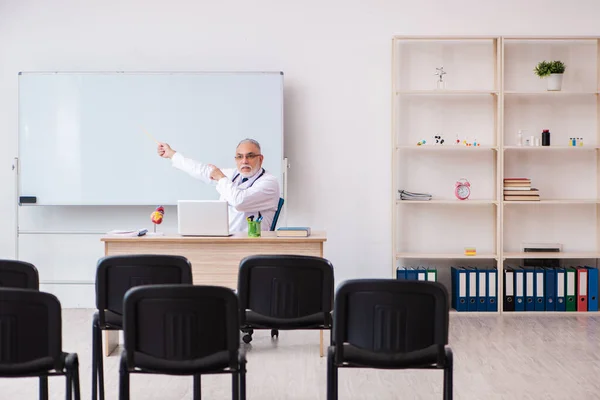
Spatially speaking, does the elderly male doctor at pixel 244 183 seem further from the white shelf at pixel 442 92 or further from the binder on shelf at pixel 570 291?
the binder on shelf at pixel 570 291

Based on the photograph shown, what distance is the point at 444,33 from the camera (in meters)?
6.29

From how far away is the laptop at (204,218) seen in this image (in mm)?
4633

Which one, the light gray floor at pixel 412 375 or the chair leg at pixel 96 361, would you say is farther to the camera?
the light gray floor at pixel 412 375

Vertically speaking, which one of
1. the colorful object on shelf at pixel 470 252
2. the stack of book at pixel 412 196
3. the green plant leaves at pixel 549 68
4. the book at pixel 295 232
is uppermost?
the green plant leaves at pixel 549 68

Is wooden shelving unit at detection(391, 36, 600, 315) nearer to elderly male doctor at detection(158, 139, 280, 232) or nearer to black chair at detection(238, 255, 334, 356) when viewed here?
elderly male doctor at detection(158, 139, 280, 232)

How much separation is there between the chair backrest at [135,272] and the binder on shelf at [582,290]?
4151 mm

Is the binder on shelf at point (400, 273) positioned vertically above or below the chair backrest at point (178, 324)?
below

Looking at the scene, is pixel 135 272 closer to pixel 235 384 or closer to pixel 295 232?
pixel 235 384

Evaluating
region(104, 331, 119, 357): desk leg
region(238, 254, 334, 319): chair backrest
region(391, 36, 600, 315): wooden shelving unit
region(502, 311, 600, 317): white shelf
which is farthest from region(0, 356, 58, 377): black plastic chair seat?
region(502, 311, 600, 317): white shelf

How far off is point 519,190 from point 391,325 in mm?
3795

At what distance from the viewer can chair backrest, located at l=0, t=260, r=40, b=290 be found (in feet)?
10.2

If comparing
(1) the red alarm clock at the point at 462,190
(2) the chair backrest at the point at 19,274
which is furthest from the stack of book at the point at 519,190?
(2) the chair backrest at the point at 19,274

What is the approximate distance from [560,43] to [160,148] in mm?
3733

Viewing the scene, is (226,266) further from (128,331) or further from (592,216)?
(592,216)
